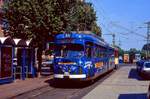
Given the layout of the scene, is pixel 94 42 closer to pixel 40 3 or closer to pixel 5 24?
pixel 40 3

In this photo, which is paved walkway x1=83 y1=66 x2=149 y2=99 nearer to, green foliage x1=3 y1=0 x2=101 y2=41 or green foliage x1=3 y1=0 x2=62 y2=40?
green foliage x1=3 y1=0 x2=101 y2=41

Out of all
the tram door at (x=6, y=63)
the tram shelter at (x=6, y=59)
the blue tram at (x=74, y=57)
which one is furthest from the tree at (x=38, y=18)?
the blue tram at (x=74, y=57)

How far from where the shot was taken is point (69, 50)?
85.1ft

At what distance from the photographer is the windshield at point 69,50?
25752 mm

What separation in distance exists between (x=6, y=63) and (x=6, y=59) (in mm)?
242

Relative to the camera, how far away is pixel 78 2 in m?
33.8

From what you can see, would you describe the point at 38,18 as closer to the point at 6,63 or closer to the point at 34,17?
the point at 34,17

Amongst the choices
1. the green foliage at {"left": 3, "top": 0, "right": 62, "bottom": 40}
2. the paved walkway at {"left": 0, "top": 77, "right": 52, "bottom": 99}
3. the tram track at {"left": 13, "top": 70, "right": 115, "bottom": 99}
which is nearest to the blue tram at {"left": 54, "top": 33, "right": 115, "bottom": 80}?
the tram track at {"left": 13, "top": 70, "right": 115, "bottom": 99}

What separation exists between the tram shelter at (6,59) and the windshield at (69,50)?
9.36 ft

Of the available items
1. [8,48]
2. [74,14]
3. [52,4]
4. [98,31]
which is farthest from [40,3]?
[98,31]

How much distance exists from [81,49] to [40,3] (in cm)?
776

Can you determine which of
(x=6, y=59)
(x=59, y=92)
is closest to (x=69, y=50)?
(x=59, y=92)

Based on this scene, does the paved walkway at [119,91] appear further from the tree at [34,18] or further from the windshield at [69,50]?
the tree at [34,18]

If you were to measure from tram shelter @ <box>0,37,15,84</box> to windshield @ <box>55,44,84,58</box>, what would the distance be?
285 cm
